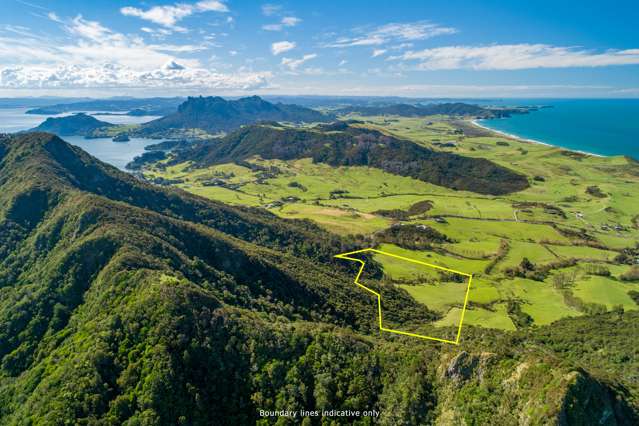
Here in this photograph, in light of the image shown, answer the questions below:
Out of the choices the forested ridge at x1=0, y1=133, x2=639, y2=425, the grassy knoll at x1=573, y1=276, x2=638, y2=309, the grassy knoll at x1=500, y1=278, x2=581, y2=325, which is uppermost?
the forested ridge at x1=0, y1=133, x2=639, y2=425

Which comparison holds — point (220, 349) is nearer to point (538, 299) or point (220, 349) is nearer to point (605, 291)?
point (538, 299)

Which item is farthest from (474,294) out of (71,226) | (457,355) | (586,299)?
(71,226)

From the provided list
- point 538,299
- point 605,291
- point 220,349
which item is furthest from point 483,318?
point 220,349

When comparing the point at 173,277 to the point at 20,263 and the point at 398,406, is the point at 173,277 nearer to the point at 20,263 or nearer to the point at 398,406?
the point at 398,406

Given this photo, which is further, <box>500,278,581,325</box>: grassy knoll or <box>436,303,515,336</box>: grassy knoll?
<box>500,278,581,325</box>: grassy knoll

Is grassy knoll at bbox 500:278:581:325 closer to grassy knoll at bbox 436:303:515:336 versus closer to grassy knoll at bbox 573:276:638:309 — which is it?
grassy knoll at bbox 573:276:638:309

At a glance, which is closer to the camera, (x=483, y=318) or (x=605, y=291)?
(x=483, y=318)

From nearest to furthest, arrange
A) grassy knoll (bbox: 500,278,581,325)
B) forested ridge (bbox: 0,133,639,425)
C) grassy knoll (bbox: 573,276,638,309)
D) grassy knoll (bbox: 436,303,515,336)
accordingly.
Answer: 1. forested ridge (bbox: 0,133,639,425)
2. grassy knoll (bbox: 436,303,515,336)
3. grassy knoll (bbox: 500,278,581,325)
4. grassy knoll (bbox: 573,276,638,309)

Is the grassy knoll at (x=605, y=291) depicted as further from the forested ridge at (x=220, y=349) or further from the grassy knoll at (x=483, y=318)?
the grassy knoll at (x=483, y=318)

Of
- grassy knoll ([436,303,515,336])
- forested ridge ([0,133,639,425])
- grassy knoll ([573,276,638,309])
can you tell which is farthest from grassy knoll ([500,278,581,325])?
grassy knoll ([436,303,515,336])

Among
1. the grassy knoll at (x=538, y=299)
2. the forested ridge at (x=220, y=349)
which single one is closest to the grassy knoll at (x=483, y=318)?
the forested ridge at (x=220, y=349)
